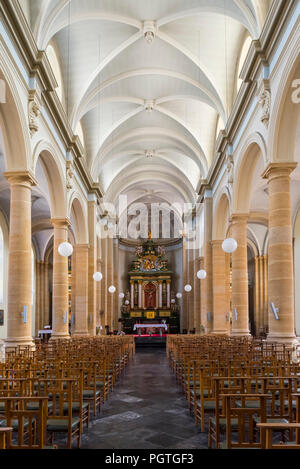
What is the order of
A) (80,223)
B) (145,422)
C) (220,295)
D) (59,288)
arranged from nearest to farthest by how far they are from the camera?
(145,422), (59,288), (220,295), (80,223)

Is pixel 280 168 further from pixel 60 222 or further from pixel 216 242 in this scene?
pixel 216 242

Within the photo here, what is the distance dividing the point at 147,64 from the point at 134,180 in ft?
51.5

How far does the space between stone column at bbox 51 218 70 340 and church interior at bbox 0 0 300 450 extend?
0.06m

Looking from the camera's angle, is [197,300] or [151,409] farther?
[197,300]

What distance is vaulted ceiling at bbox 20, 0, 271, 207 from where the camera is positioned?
14.1 metres

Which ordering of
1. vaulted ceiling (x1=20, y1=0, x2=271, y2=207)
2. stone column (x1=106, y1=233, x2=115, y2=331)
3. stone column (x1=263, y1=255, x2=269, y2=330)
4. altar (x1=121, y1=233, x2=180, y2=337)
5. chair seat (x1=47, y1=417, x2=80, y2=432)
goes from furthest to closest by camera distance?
1. altar (x1=121, y1=233, x2=180, y2=337)
2. stone column (x1=106, y1=233, x2=115, y2=331)
3. stone column (x1=263, y1=255, x2=269, y2=330)
4. vaulted ceiling (x1=20, y1=0, x2=271, y2=207)
5. chair seat (x1=47, y1=417, x2=80, y2=432)

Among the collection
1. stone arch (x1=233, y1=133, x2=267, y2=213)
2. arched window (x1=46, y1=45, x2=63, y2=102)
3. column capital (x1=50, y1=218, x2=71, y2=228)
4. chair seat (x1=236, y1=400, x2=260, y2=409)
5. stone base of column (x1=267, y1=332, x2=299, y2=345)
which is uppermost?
arched window (x1=46, y1=45, x2=63, y2=102)

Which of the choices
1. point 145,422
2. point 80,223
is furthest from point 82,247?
point 145,422

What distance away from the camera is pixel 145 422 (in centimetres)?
694

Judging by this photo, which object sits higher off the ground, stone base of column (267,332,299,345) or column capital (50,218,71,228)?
column capital (50,218,71,228)

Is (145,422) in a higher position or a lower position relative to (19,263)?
lower

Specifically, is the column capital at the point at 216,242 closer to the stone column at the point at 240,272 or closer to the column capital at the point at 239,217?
the stone column at the point at 240,272

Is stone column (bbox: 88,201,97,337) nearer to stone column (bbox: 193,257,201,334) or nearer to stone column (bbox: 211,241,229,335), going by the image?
stone column (bbox: 211,241,229,335)

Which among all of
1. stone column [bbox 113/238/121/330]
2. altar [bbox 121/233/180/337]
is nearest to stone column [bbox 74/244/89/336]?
stone column [bbox 113/238/121/330]
